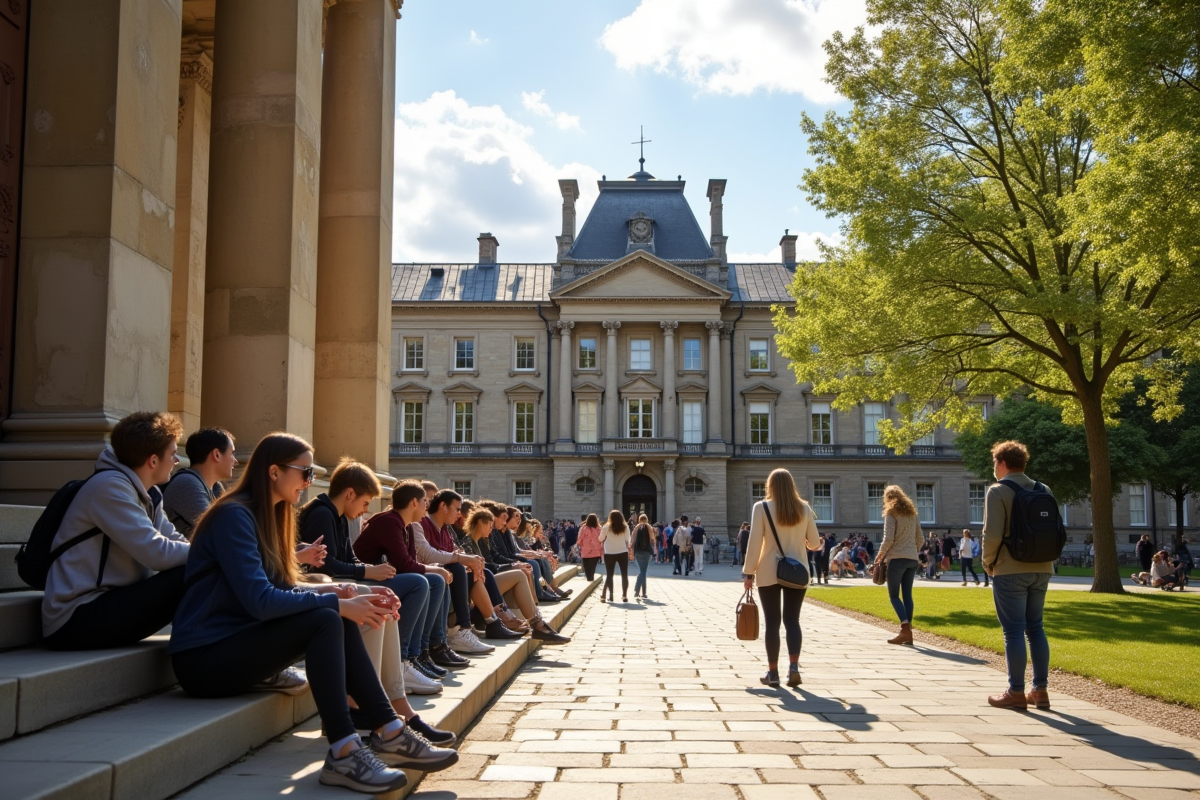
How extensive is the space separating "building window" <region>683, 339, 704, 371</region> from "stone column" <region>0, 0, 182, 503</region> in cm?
5006

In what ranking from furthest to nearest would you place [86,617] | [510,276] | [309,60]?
1. [510,276]
2. [309,60]
3. [86,617]

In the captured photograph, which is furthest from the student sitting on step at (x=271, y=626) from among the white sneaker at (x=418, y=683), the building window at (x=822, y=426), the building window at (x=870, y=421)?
the building window at (x=870, y=421)

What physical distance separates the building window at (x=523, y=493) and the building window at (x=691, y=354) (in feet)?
35.7

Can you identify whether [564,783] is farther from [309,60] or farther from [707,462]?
[707,462]

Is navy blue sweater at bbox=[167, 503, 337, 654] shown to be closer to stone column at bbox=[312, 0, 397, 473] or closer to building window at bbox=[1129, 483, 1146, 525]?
stone column at bbox=[312, 0, 397, 473]

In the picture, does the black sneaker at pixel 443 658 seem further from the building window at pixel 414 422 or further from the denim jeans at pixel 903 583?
the building window at pixel 414 422

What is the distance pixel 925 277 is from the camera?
21.5m

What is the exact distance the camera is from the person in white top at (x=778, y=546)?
880 cm

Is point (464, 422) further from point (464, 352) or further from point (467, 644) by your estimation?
point (467, 644)

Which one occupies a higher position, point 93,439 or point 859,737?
point 93,439

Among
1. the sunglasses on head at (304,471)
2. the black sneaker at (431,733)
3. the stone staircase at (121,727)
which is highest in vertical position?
the sunglasses on head at (304,471)

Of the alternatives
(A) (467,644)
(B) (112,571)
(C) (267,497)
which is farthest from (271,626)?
(A) (467,644)

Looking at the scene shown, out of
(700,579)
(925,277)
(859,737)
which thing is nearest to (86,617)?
(859,737)

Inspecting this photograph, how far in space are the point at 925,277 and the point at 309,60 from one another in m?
15.2
